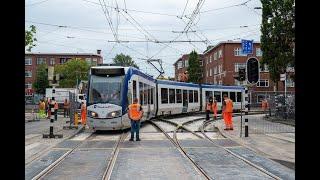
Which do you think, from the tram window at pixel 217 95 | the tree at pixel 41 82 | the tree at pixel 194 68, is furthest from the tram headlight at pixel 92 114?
the tree at pixel 41 82

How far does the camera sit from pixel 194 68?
333 feet

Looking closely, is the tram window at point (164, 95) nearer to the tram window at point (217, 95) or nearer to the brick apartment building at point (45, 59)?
the tram window at point (217, 95)

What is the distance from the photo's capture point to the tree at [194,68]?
101m

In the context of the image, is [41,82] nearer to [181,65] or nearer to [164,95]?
[181,65]

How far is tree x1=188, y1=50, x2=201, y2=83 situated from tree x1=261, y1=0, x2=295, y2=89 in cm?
6411

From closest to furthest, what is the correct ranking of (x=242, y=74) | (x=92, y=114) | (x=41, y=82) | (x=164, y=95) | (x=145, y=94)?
1. (x=242, y=74)
2. (x=92, y=114)
3. (x=145, y=94)
4. (x=164, y=95)
5. (x=41, y=82)

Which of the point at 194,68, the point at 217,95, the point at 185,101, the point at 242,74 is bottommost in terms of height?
the point at 185,101

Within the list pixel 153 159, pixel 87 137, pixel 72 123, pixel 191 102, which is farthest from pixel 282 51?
pixel 153 159

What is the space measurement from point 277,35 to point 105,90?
15.5 meters

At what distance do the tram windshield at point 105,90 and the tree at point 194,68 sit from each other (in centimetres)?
7670

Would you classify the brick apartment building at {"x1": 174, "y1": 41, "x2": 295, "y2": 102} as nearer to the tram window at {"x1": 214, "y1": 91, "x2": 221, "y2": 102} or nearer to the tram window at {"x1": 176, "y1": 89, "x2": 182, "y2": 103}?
the tram window at {"x1": 214, "y1": 91, "x2": 221, "y2": 102}

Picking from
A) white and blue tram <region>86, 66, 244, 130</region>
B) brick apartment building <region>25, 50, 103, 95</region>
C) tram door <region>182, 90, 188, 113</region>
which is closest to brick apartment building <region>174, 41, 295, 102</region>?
brick apartment building <region>25, 50, 103, 95</region>

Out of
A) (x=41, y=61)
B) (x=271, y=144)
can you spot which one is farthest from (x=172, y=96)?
(x=41, y=61)
